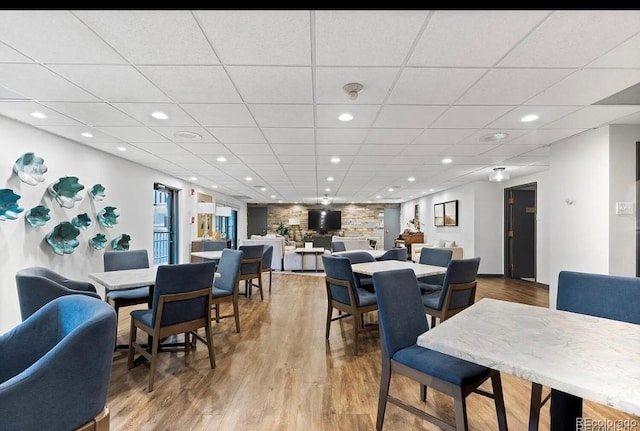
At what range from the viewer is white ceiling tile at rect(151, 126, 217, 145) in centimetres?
339

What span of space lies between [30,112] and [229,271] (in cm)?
241

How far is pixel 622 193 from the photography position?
318cm

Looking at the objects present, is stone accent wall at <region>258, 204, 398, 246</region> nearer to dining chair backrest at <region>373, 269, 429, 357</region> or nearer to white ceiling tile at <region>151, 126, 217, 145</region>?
white ceiling tile at <region>151, 126, 217, 145</region>

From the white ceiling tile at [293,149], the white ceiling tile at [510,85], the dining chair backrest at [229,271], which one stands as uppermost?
the white ceiling tile at [510,85]

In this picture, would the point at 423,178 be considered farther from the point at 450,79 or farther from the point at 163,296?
the point at 163,296

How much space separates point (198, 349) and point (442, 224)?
7827mm

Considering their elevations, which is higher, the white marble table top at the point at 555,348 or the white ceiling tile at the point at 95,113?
the white ceiling tile at the point at 95,113

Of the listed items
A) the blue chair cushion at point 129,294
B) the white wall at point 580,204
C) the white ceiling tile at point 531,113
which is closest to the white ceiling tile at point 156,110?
the blue chair cushion at point 129,294

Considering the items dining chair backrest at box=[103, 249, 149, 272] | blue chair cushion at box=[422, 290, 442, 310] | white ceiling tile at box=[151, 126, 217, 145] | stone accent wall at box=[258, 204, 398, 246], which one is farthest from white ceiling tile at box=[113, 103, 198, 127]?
stone accent wall at box=[258, 204, 398, 246]

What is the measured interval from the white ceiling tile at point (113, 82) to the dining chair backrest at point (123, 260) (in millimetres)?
1817

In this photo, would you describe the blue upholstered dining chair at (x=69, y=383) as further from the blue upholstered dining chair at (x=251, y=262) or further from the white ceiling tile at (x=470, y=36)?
the blue upholstered dining chair at (x=251, y=262)

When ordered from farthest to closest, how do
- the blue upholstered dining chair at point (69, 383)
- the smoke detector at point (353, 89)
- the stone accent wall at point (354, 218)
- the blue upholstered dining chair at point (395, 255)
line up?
the stone accent wall at point (354, 218) → the blue upholstered dining chair at point (395, 255) → the smoke detector at point (353, 89) → the blue upholstered dining chair at point (69, 383)

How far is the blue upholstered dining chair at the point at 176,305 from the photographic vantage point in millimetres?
2369

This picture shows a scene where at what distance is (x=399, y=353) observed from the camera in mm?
1815
